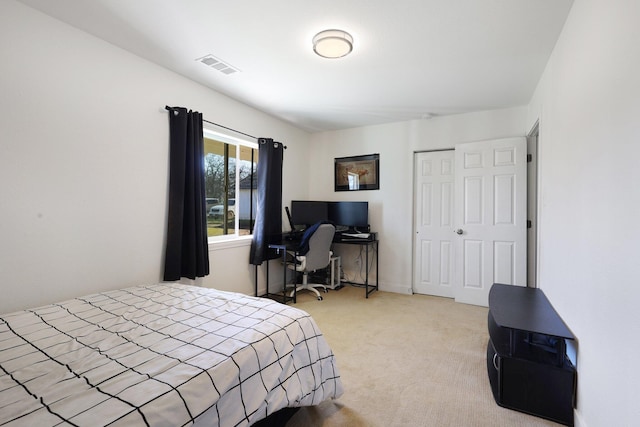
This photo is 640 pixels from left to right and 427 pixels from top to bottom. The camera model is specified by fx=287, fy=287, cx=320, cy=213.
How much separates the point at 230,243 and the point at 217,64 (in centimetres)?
191

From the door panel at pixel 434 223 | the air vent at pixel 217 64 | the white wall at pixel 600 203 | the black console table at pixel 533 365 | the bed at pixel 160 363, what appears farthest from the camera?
the door panel at pixel 434 223

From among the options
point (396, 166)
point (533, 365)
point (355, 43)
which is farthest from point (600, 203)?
point (396, 166)

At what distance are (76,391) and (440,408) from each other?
182 cm

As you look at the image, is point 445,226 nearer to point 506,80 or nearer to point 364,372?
point 506,80

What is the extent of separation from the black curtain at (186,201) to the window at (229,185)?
371mm

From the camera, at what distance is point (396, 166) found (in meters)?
4.20

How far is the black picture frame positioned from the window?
1359 millimetres

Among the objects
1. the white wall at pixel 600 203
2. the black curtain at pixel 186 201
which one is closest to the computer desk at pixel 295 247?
the black curtain at pixel 186 201

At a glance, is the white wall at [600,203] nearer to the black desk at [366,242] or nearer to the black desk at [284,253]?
the black desk at [366,242]

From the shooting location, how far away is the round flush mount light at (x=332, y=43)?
6.84 ft

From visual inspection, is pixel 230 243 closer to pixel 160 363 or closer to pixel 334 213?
pixel 334 213

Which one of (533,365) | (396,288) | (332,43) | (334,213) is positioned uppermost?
(332,43)

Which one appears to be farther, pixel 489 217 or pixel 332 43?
pixel 489 217

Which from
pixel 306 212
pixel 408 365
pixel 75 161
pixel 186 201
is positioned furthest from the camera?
pixel 306 212
